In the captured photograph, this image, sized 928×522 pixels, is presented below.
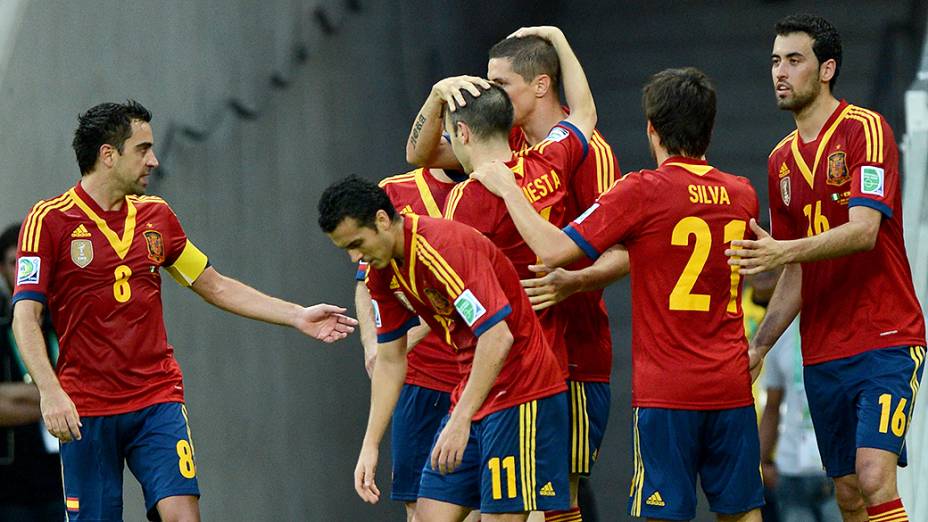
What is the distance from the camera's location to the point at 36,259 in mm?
6336

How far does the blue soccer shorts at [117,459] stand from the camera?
20.9ft

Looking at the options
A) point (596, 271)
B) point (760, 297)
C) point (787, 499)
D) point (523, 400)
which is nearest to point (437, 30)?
point (760, 297)

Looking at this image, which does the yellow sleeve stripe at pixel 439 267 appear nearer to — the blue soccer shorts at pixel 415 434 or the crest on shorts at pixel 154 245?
the blue soccer shorts at pixel 415 434

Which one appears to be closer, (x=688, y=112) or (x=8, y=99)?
(x=688, y=112)

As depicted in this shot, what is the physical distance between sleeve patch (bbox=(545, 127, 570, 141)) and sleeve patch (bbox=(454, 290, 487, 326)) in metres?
1.32

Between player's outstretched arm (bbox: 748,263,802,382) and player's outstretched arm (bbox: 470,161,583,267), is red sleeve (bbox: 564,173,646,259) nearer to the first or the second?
player's outstretched arm (bbox: 470,161,583,267)

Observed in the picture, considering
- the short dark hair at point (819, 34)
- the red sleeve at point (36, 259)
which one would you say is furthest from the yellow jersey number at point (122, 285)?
the short dark hair at point (819, 34)

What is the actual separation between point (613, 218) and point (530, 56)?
3.85 ft

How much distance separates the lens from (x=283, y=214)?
999 centimetres

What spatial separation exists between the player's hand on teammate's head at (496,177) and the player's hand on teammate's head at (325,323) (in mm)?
1166

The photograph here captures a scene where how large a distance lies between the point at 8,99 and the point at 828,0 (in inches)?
258

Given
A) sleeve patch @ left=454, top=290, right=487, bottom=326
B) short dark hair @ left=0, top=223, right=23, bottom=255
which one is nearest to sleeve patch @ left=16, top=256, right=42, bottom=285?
short dark hair @ left=0, top=223, right=23, bottom=255

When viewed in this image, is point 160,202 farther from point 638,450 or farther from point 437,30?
point 437,30

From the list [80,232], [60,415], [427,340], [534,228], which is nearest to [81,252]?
[80,232]
